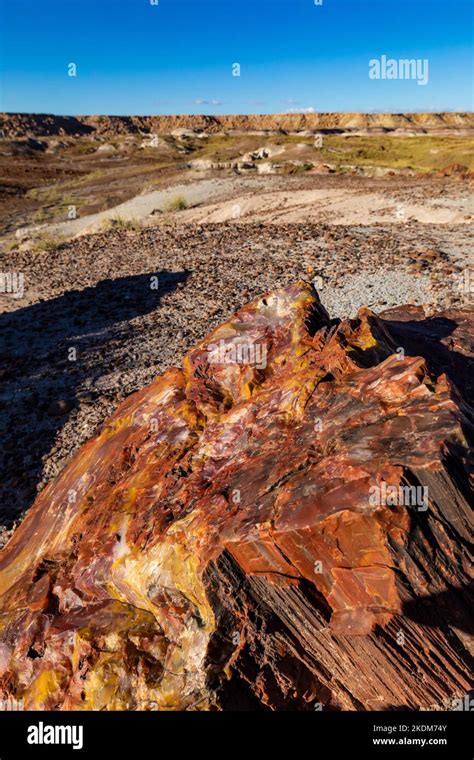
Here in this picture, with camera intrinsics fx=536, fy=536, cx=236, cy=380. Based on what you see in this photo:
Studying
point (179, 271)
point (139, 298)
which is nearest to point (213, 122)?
point (179, 271)

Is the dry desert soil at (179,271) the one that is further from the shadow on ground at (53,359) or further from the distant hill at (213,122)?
the distant hill at (213,122)

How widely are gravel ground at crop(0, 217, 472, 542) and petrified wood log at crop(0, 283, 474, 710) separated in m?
3.85

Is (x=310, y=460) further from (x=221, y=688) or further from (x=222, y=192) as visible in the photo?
(x=222, y=192)

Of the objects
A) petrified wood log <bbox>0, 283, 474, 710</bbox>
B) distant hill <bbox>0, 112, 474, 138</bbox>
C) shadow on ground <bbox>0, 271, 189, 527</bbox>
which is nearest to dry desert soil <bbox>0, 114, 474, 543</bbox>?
shadow on ground <bbox>0, 271, 189, 527</bbox>

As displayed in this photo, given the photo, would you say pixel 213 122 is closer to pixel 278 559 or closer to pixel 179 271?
pixel 179 271

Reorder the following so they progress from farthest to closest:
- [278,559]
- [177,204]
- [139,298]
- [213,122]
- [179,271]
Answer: [213,122] → [177,204] → [179,271] → [139,298] → [278,559]

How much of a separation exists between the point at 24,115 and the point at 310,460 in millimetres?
133920

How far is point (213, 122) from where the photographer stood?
145 meters

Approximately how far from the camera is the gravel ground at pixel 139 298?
10.4 metres

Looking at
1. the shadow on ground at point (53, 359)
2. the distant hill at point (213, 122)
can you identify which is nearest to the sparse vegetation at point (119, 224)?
the shadow on ground at point (53, 359)

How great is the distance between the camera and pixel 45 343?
13703 mm

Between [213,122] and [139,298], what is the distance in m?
145

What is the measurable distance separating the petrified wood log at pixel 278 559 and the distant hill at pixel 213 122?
107302 mm

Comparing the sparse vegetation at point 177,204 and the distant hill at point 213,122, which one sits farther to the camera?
the distant hill at point 213,122
